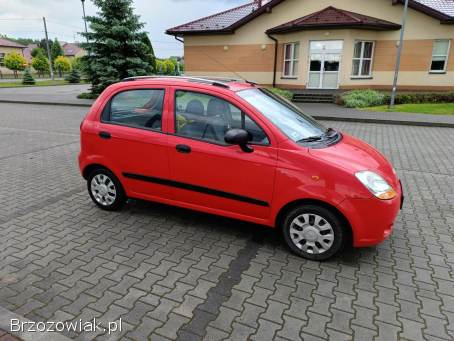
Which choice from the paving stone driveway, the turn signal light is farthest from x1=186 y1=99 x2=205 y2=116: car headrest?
the turn signal light

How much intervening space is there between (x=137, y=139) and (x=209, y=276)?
6.11 ft

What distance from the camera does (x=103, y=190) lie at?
4.62 metres

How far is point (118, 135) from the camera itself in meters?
4.23

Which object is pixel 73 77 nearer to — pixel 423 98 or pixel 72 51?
pixel 423 98

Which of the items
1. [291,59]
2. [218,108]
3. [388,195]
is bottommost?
[388,195]

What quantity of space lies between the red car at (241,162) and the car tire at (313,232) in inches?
0.4

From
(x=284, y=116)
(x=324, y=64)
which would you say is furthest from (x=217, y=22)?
(x=284, y=116)

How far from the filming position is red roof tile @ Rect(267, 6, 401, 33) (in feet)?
60.0

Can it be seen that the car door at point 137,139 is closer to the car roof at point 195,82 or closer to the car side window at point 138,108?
the car side window at point 138,108

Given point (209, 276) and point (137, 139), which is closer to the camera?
point (209, 276)

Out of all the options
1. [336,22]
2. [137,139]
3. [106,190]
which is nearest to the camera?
[137,139]

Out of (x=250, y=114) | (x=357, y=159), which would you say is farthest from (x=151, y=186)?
(x=357, y=159)

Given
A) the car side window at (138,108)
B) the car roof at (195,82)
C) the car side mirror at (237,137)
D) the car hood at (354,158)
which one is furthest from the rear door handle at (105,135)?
the car hood at (354,158)

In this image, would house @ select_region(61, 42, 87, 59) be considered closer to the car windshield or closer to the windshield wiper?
the car windshield
